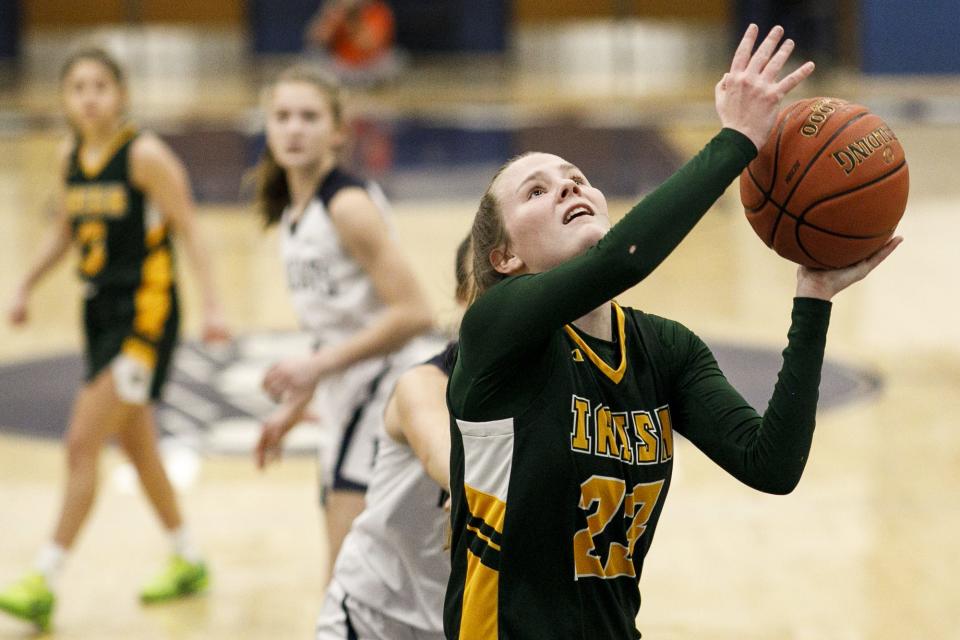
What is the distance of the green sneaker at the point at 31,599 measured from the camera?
4.58 meters

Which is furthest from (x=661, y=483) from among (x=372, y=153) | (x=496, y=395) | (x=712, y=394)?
(x=372, y=153)

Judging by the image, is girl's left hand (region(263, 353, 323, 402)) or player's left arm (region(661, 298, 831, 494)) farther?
girl's left hand (region(263, 353, 323, 402))

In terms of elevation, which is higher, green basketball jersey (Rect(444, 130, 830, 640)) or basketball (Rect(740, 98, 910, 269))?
basketball (Rect(740, 98, 910, 269))

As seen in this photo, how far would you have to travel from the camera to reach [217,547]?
17.9 feet

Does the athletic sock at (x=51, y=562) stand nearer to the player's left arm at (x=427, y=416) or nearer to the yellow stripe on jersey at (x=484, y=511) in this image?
the player's left arm at (x=427, y=416)

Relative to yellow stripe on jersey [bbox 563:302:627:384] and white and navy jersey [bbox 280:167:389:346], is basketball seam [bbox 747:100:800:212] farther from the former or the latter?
white and navy jersey [bbox 280:167:389:346]

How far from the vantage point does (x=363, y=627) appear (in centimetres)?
301

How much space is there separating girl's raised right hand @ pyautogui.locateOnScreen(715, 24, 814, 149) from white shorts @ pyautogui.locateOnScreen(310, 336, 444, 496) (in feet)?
6.69

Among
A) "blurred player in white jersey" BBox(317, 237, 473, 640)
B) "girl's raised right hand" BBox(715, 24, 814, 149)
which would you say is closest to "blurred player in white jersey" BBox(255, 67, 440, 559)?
"blurred player in white jersey" BBox(317, 237, 473, 640)

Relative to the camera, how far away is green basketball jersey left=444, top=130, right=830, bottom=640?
211 cm

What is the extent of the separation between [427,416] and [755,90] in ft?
3.08

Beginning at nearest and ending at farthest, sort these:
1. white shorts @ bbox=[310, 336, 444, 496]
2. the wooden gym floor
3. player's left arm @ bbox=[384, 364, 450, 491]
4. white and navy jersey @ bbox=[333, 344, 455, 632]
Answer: player's left arm @ bbox=[384, 364, 450, 491], white and navy jersey @ bbox=[333, 344, 455, 632], white shorts @ bbox=[310, 336, 444, 496], the wooden gym floor

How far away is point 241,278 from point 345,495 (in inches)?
237

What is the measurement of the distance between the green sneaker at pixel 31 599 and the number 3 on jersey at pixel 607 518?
2870 mm
